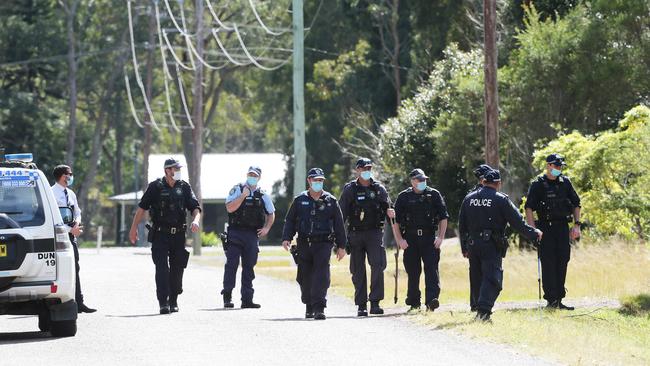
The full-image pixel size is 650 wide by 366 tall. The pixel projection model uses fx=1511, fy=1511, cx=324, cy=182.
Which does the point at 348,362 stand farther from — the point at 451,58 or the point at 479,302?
the point at 451,58

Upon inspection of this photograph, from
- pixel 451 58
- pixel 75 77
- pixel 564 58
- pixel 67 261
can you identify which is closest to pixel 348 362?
pixel 67 261

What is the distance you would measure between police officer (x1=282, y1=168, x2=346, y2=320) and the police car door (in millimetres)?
3584

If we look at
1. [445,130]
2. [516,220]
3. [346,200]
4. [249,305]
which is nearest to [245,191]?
[249,305]

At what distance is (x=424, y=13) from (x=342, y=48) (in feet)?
52.7

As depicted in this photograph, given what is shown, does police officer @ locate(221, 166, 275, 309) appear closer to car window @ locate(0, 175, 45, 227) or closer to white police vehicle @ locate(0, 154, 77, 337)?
white police vehicle @ locate(0, 154, 77, 337)

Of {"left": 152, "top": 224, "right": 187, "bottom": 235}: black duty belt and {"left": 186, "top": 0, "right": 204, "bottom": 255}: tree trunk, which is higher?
{"left": 186, "top": 0, "right": 204, "bottom": 255}: tree trunk

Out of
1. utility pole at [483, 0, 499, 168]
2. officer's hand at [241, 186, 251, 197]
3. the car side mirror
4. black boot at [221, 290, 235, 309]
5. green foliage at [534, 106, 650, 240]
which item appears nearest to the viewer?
the car side mirror

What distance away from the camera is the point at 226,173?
85.7 meters

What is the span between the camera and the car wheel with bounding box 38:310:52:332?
636 inches

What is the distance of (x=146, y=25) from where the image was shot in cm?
7781

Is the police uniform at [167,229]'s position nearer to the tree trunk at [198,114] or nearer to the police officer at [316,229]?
the police officer at [316,229]

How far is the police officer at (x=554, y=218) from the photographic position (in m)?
19.0

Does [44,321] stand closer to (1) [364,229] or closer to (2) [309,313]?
(2) [309,313]

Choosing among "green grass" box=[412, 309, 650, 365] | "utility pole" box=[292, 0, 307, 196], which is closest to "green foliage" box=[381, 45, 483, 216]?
"utility pole" box=[292, 0, 307, 196]
